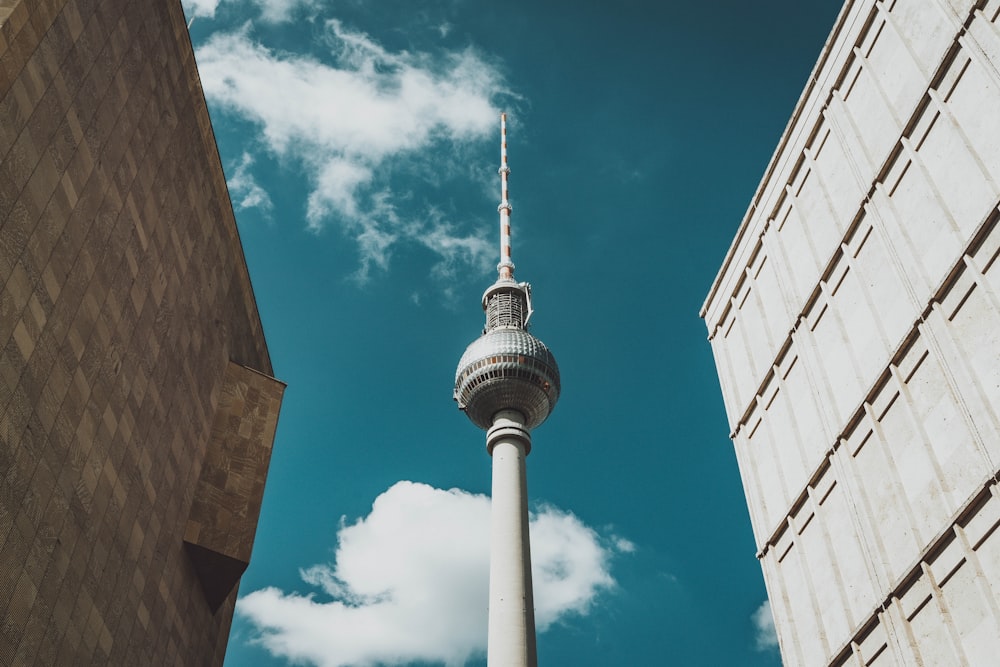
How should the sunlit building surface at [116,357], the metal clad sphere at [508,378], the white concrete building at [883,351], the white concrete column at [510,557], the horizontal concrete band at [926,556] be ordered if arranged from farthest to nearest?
the metal clad sphere at [508,378]
the white concrete column at [510,557]
the white concrete building at [883,351]
the horizontal concrete band at [926,556]
the sunlit building surface at [116,357]

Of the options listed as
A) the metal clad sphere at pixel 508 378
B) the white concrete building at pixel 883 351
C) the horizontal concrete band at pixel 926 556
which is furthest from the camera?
the metal clad sphere at pixel 508 378

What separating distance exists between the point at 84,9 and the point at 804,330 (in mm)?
18947

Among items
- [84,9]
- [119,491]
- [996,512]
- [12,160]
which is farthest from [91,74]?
[996,512]

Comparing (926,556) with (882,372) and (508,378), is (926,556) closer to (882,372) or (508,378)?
(882,372)

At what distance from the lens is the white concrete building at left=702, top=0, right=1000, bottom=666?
17.7 m

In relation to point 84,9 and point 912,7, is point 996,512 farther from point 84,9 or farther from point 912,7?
point 84,9

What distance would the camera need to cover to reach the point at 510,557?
196 ft

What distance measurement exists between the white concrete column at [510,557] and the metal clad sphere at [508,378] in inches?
140

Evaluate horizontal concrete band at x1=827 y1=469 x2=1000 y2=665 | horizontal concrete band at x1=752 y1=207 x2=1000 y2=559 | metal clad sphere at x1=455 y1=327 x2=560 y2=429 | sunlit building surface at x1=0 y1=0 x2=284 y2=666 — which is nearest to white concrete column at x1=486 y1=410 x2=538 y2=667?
metal clad sphere at x1=455 y1=327 x2=560 y2=429

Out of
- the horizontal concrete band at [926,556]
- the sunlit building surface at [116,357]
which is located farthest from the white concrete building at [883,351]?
the sunlit building surface at [116,357]

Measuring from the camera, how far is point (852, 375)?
22.1 meters

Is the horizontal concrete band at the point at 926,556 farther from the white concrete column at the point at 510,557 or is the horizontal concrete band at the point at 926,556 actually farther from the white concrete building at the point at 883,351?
the white concrete column at the point at 510,557

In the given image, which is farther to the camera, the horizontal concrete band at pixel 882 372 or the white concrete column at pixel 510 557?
the white concrete column at pixel 510 557

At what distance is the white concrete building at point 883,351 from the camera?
17734mm
